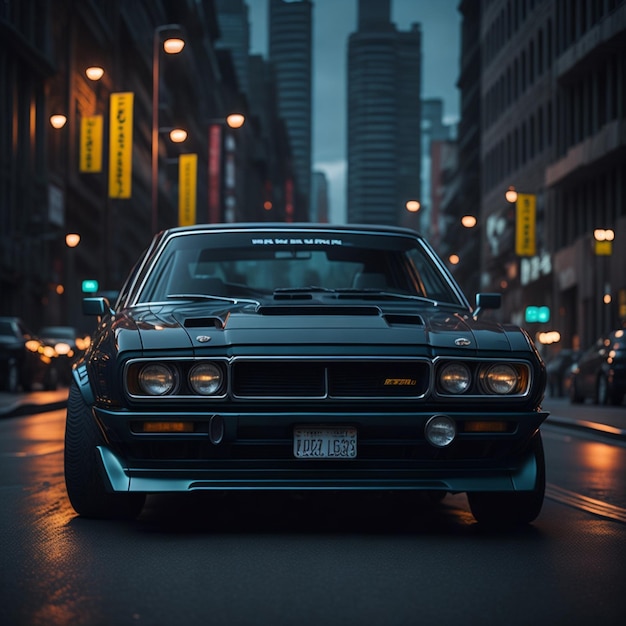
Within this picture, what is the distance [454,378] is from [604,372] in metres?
19.1

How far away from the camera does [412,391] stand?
6.48 m

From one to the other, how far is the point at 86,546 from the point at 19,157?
43.1 meters

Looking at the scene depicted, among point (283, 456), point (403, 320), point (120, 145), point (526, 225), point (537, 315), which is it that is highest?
point (120, 145)

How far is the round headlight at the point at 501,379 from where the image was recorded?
6.56m

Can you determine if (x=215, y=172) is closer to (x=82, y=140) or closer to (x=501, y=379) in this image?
(x=82, y=140)

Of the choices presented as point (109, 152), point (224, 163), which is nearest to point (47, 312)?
point (109, 152)

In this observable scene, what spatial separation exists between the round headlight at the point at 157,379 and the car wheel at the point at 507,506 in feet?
5.38

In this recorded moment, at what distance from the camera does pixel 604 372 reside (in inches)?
985

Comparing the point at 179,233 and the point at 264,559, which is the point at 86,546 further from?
the point at 179,233

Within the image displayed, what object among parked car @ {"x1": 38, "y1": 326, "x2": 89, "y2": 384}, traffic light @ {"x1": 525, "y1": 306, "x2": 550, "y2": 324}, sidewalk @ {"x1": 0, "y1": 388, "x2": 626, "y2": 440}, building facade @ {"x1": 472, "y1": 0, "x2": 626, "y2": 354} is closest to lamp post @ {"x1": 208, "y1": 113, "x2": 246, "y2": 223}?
building facade @ {"x1": 472, "y1": 0, "x2": 626, "y2": 354}

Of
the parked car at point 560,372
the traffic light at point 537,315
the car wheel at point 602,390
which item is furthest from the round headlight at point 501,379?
the parked car at point 560,372

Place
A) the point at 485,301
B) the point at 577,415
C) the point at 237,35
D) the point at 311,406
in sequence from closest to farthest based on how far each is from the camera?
the point at 311,406 → the point at 485,301 → the point at 577,415 → the point at 237,35

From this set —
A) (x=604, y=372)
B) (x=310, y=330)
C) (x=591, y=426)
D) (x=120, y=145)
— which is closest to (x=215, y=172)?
(x=120, y=145)

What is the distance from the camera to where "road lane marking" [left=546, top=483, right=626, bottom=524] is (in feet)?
25.7
